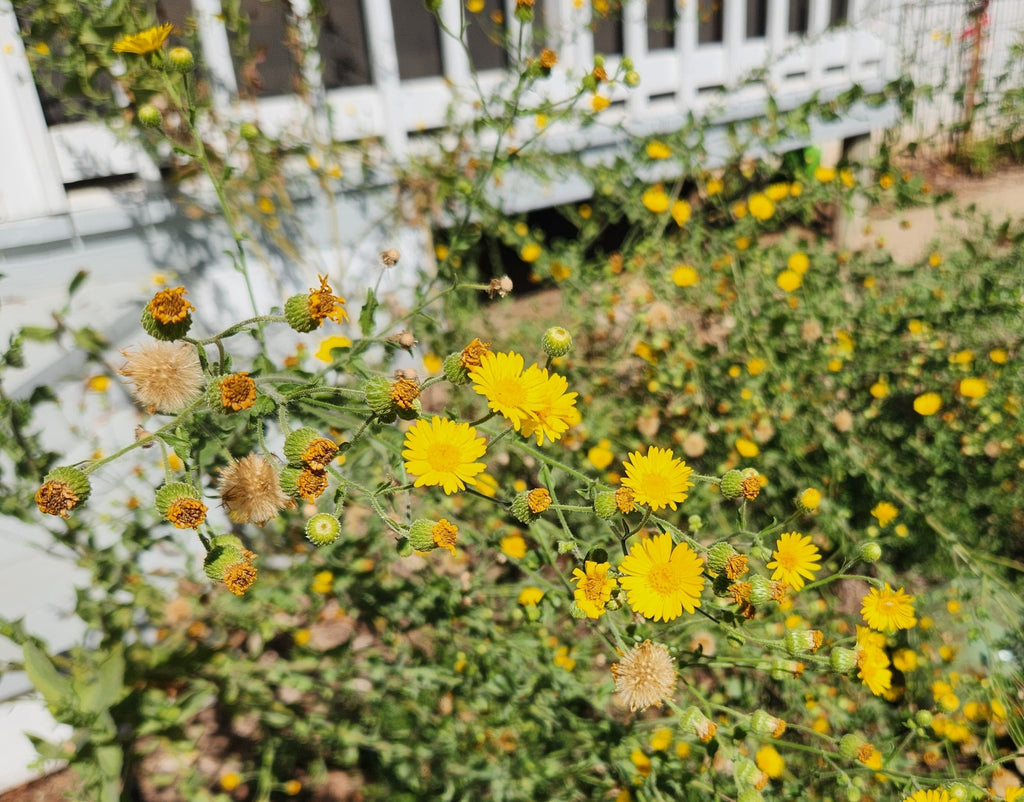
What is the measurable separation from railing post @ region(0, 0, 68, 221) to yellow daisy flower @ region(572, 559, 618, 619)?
2.60 meters

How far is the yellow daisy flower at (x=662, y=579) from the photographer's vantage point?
1.11 meters

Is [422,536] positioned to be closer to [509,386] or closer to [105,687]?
[509,386]

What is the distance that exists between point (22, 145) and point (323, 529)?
8.01 ft

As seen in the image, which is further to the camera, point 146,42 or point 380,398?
point 146,42

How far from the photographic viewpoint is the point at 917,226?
625cm

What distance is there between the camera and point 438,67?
149 inches

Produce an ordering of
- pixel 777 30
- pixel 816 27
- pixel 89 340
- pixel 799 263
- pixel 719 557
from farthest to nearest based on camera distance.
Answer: pixel 816 27 < pixel 777 30 < pixel 799 263 < pixel 89 340 < pixel 719 557

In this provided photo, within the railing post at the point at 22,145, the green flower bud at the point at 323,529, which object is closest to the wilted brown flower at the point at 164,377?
the green flower bud at the point at 323,529

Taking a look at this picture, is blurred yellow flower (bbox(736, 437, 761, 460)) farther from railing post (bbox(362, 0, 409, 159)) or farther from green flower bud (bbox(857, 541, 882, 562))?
railing post (bbox(362, 0, 409, 159))

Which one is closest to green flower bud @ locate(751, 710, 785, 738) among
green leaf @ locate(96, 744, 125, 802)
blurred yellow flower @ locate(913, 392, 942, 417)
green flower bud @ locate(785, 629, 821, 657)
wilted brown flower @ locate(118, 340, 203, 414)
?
green flower bud @ locate(785, 629, 821, 657)

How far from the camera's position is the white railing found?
2.69 m

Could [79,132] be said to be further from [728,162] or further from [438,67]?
[728,162]

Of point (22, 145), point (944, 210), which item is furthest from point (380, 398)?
point (944, 210)

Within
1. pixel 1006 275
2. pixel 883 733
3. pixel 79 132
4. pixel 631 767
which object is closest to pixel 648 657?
pixel 631 767
